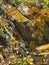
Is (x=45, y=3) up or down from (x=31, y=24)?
up

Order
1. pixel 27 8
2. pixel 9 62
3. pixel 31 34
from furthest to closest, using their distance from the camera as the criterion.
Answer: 1. pixel 27 8
2. pixel 31 34
3. pixel 9 62

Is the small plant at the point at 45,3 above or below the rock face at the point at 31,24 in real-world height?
above

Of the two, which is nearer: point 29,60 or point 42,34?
point 29,60

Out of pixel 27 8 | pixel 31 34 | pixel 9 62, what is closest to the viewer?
pixel 9 62

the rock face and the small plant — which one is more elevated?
the small plant

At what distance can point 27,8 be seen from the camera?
12.9 meters

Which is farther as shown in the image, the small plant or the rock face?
the small plant

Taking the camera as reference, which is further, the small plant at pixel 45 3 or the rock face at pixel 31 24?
the small plant at pixel 45 3

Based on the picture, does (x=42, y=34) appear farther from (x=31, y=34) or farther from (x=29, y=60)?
(x=29, y=60)

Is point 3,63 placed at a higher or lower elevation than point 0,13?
lower

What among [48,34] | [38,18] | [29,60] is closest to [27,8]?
[38,18]

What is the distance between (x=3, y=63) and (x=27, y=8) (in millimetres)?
3059

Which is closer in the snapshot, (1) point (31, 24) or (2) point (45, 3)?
(1) point (31, 24)

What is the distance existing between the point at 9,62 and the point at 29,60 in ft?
2.68
